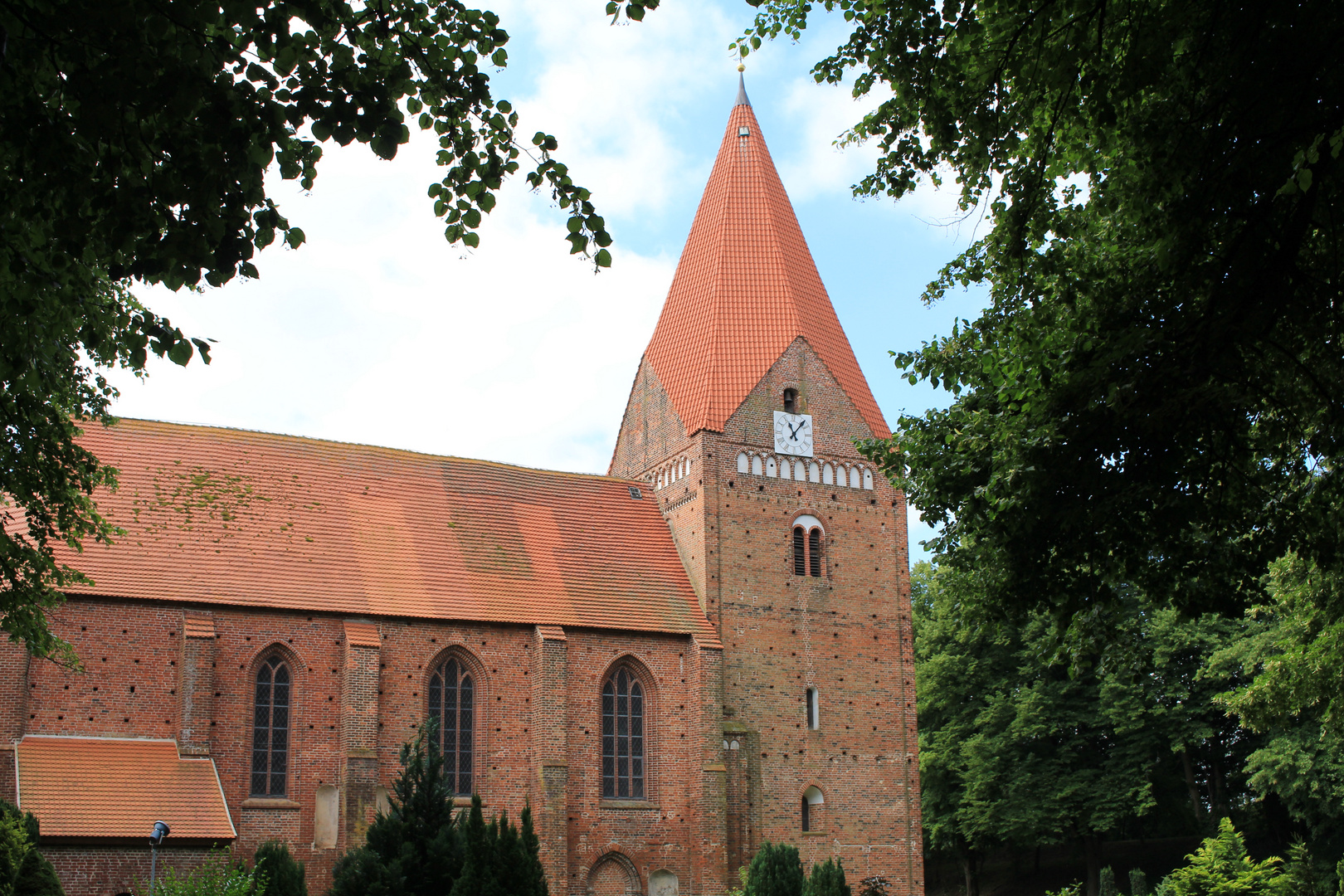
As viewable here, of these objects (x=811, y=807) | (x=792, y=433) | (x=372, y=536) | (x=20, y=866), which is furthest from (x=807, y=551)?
(x=20, y=866)

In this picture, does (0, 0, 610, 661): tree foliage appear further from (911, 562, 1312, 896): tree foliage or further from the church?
(911, 562, 1312, 896): tree foliage

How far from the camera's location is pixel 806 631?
26938 millimetres

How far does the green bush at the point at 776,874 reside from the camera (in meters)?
21.2

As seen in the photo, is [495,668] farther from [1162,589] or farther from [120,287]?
[1162,589]

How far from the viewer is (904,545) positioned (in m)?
28.8

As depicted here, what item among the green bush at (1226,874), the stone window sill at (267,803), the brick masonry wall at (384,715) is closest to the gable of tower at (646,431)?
the brick masonry wall at (384,715)

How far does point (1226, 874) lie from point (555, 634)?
14.4 m

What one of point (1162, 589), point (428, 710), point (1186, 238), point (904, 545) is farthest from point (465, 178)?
point (904, 545)

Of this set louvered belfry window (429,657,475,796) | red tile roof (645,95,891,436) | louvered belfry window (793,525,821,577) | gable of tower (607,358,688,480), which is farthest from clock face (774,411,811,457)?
louvered belfry window (429,657,475,796)

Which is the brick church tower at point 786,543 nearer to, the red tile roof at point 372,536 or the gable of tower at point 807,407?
the gable of tower at point 807,407

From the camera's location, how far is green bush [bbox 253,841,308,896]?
58.4 feet

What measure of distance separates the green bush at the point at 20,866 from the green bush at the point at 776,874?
37.3 ft

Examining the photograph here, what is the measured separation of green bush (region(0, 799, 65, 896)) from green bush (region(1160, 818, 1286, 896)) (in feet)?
67.3

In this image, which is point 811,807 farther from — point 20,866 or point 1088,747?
point 20,866
